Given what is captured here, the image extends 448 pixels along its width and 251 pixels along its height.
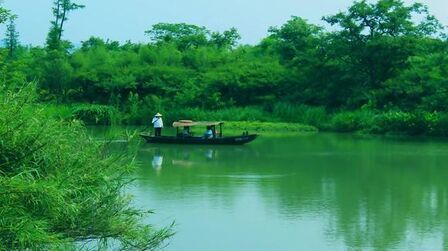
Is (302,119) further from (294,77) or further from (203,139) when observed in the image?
(203,139)

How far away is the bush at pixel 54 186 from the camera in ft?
11.8

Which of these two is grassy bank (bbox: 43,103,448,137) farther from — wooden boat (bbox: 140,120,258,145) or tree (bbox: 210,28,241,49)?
tree (bbox: 210,28,241,49)

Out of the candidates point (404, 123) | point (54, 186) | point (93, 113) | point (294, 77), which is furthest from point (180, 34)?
point (54, 186)

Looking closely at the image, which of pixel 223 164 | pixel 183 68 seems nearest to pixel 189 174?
pixel 223 164

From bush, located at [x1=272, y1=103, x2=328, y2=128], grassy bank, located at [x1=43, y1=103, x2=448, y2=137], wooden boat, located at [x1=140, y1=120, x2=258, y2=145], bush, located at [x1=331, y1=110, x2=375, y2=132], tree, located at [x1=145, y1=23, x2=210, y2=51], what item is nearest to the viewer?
wooden boat, located at [x1=140, y1=120, x2=258, y2=145]

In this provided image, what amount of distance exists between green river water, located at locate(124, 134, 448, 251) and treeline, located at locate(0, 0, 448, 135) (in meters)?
6.90

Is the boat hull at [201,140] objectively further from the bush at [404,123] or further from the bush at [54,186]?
the bush at [54,186]

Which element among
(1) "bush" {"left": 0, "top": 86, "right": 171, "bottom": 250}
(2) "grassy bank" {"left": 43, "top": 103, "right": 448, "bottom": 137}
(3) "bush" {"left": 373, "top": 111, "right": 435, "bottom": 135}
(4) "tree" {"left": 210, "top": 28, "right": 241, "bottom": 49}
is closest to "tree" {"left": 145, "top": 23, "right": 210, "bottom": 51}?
(4) "tree" {"left": 210, "top": 28, "right": 241, "bottom": 49}

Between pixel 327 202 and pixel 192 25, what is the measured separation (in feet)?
106

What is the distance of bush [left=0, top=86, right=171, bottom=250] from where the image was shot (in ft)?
11.8

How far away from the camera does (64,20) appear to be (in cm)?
3700

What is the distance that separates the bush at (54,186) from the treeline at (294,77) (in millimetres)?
19859

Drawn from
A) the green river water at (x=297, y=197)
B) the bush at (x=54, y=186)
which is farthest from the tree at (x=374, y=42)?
the bush at (x=54, y=186)

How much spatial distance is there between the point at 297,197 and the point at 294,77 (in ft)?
62.6
